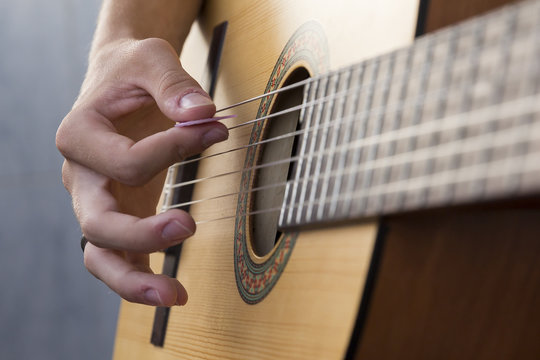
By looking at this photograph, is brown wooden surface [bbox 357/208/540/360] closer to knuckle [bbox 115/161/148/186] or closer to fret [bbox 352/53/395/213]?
fret [bbox 352/53/395/213]

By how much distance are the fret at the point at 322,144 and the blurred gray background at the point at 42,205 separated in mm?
1806

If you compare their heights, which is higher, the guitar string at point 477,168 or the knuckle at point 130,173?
the knuckle at point 130,173

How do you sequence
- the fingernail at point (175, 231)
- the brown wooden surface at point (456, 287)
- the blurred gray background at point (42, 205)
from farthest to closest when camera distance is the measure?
the blurred gray background at point (42, 205)
the fingernail at point (175, 231)
the brown wooden surface at point (456, 287)

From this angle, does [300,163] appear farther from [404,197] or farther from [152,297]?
[152,297]

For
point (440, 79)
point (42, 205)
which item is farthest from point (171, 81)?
point (42, 205)

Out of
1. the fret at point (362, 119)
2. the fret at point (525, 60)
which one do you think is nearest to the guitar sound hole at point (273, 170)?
the fret at point (362, 119)

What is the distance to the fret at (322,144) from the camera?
0.50m

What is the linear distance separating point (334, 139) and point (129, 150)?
267mm

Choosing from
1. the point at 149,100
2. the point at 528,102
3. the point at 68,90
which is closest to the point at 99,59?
the point at 149,100

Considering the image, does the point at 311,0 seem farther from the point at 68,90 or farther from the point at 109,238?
the point at 68,90

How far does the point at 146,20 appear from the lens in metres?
0.98

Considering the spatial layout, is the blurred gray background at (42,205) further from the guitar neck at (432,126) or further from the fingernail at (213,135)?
the guitar neck at (432,126)

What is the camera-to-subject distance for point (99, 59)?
0.83 meters

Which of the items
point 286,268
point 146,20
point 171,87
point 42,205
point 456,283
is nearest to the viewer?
point 456,283
